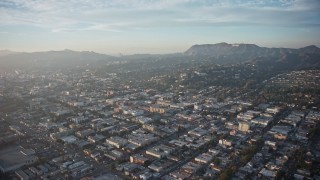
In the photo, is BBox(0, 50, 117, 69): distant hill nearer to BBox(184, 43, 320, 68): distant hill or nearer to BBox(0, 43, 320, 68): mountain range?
BBox(0, 43, 320, 68): mountain range

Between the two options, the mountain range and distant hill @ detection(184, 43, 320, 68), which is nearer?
distant hill @ detection(184, 43, 320, 68)

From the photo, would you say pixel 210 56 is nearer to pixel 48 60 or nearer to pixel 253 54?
pixel 253 54

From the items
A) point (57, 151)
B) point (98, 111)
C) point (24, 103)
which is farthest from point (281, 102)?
point (24, 103)

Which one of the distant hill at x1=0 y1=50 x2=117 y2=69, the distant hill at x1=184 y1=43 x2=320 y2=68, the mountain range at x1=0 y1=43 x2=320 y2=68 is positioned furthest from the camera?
the distant hill at x1=0 y1=50 x2=117 y2=69

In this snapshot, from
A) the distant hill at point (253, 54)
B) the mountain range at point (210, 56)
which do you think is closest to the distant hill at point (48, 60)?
→ the mountain range at point (210, 56)

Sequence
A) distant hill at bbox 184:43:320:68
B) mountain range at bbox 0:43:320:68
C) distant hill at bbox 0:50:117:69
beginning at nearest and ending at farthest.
Answer: distant hill at bbox 184:43:320:68
mountain range at bbox 0:43:320:68
distant hill at bbox 0:50:117:69

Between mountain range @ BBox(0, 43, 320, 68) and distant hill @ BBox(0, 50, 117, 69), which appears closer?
mountain range @ BBox(0, 43, 320, 68)

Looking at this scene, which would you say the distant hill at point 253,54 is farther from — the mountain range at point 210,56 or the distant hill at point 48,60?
the distant hill at point 48,60

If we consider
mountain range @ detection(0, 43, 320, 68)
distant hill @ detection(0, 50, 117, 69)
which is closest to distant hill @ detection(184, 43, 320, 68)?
mountain range @ detection(0, 43, 320, 68)
